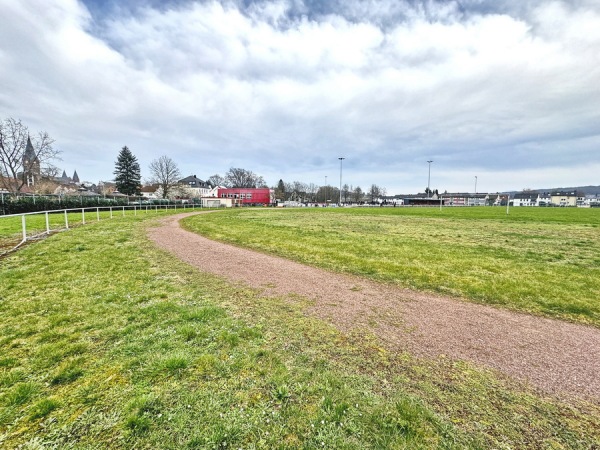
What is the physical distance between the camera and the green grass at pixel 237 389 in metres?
2.29

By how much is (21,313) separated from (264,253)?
6658 mm

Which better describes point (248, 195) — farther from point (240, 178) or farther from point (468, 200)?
point (468, 200)

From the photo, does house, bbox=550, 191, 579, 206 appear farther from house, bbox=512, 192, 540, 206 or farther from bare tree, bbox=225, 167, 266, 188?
bare tree, bbox=225, 167, 266, 188

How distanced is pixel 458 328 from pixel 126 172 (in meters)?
79.7

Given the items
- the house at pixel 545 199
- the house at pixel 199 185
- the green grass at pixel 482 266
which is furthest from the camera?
the house at pixel 545 199

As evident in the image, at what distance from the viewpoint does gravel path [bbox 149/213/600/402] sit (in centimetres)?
337

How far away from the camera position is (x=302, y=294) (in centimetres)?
590

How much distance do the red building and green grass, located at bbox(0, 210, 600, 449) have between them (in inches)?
3023

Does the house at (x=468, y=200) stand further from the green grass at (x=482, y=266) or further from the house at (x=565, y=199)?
the green grass at (x=482, y=266)

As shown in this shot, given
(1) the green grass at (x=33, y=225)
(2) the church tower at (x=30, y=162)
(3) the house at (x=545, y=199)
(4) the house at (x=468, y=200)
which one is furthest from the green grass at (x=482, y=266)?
(3) the house at (x=545, y=199)

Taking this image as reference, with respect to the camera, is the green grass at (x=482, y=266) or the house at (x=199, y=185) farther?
the house at (x=199, y=185)

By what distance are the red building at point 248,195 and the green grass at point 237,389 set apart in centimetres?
7679

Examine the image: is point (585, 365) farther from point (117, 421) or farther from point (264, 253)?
point (264, 253)

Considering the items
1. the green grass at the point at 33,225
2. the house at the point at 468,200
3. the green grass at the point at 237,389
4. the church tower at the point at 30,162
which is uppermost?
the church tower at the point at 30,162
